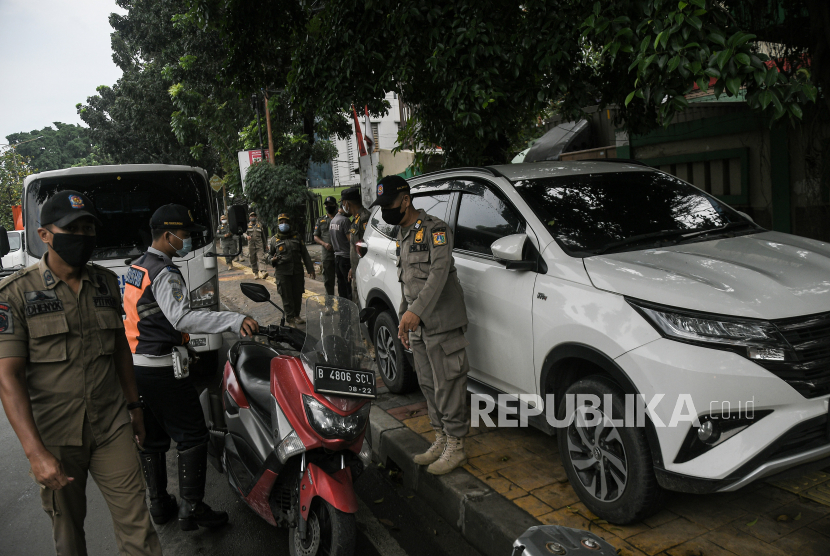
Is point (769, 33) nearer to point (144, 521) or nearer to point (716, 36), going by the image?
point (716, 36)

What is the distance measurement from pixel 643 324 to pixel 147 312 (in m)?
2.67

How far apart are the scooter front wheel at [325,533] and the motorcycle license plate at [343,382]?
54cm

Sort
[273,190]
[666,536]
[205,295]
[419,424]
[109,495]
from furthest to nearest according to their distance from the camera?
[273,190], [205,295], [419,424], [666,536], [109,495]

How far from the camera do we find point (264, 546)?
3461 mm

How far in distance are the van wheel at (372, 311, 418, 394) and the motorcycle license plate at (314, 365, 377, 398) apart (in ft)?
7.00

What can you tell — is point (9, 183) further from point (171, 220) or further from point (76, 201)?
point (76, 201)

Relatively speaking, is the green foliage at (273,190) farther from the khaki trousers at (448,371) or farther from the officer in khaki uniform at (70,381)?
the officer in khaki uniform at (70,381)

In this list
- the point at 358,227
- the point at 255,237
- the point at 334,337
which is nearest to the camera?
the point at 334,337

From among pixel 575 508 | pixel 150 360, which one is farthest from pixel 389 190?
pixel 575 508

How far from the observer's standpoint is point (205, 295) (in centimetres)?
680

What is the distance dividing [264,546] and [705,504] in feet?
8.10

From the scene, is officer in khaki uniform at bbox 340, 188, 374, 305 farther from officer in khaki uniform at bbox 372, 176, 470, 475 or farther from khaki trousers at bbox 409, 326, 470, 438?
khaki trousers at bbox 409, 326, 470, 438

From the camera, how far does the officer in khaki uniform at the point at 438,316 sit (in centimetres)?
381

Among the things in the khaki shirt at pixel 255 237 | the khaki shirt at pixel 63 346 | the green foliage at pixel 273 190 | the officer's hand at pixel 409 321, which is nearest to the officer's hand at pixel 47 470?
the khaki shirt at pixel 63 346
